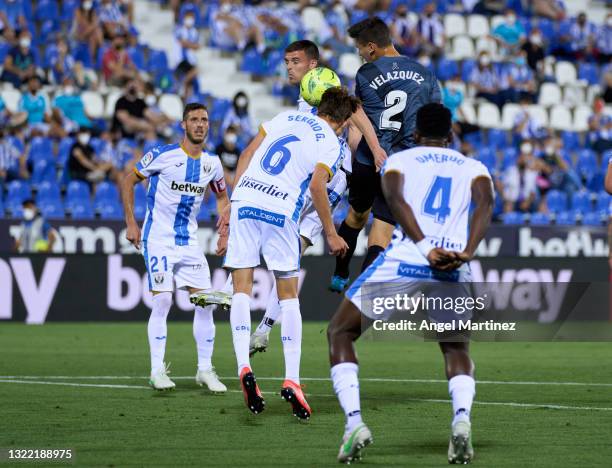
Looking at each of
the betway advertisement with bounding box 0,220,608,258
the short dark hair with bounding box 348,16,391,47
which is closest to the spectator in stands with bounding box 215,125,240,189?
the betway advertisement with bounding box 0,220,608,258

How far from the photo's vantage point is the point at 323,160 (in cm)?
880

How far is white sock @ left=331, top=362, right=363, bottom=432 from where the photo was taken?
6.95 meters

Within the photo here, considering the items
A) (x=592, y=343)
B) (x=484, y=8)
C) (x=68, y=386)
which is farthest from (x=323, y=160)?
(x=484, y=8)

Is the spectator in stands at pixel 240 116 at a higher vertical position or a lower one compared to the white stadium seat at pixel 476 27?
lower

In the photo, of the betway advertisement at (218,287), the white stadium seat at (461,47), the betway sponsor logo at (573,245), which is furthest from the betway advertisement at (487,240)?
the white stadium seat at (461,47)

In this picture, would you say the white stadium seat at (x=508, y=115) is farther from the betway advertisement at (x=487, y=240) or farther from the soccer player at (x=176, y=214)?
the soccer player at (x=176, y=214)

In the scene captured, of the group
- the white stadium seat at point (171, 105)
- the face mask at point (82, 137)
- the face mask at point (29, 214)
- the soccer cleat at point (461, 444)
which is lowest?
the soccer cleat at point (461, 444)

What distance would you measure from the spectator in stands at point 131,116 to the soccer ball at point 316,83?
12017 millimetres

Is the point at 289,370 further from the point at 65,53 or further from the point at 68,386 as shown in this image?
the point at 65,53

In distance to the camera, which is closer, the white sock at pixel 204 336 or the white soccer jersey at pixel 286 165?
the white soccer jersey at pixel 286 165

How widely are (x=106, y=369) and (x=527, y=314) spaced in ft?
28.0

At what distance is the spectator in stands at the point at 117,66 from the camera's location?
23.0 meters

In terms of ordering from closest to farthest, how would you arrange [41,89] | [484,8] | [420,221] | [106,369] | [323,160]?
[420,221], [323,160], [106,369], [41,89], [484,8]

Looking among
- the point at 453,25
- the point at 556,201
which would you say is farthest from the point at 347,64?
the point at 556,201
